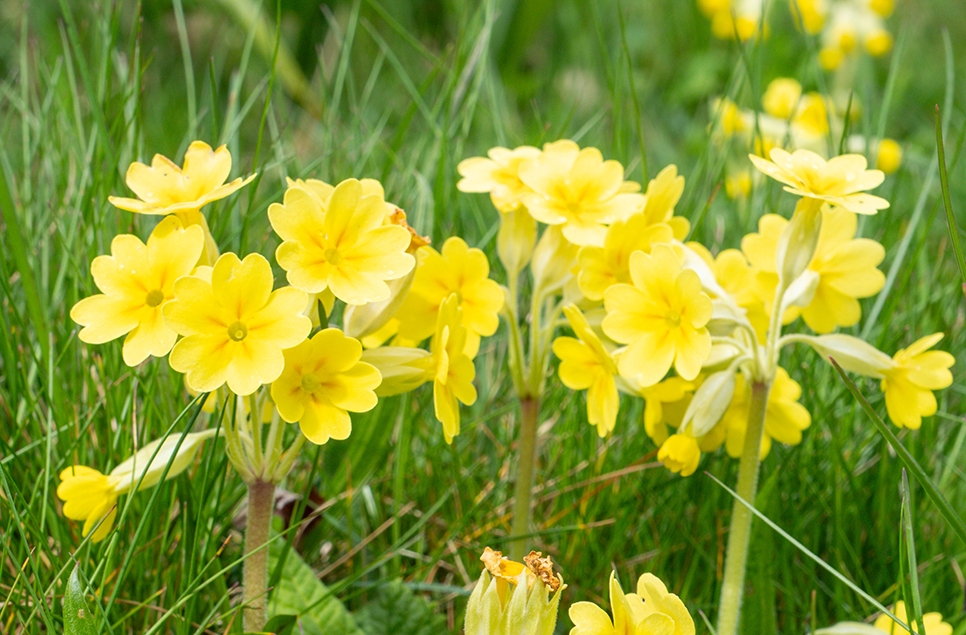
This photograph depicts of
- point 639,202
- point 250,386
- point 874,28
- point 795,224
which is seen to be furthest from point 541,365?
point 874,28

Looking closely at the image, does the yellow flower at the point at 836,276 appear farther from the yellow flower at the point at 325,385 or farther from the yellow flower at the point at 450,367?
the yellow flower at the point at 325,385

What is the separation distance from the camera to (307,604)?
1.46 m

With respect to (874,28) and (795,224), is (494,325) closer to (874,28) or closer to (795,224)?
(795,224)

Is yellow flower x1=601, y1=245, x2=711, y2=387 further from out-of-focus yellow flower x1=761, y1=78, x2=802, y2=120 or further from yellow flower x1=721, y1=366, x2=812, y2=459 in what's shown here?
out-of-focus yellow flower x1=761, y1=78, x2=802, y2=120

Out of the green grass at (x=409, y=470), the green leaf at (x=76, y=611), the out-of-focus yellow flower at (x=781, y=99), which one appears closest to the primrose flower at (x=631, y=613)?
the green grass at (x=409, y=470)

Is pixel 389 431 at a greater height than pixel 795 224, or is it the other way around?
pixel 795 224

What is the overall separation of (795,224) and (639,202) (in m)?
0.26

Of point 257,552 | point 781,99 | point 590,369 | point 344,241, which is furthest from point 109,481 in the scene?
point 781,99

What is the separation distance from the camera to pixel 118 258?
124 centimetres

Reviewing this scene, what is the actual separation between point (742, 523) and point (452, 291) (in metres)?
0.51

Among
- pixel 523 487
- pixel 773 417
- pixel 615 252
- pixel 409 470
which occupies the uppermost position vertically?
pixel 615 252

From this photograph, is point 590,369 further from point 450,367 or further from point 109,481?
point 109,481

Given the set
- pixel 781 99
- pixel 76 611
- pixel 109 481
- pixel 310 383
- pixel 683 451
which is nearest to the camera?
pixel 76 611

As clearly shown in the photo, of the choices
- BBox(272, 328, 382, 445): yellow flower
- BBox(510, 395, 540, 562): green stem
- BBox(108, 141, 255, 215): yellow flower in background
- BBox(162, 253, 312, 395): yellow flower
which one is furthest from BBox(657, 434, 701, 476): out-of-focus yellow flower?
BBox(108, 141, 255, 215): yellow flower in background
